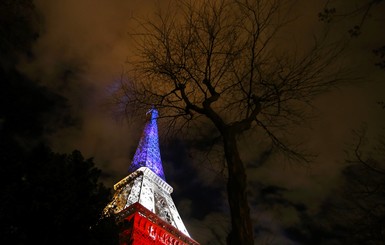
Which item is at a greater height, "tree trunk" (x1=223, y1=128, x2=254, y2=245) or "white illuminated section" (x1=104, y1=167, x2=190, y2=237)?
"white illuminated section" (x1=104, y1=167, x2=190, y2=237)

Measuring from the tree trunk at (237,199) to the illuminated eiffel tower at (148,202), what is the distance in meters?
16.1

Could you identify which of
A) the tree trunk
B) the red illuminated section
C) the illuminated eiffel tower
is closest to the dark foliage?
the tree trunk

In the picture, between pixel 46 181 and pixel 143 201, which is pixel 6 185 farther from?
pixel 143 201

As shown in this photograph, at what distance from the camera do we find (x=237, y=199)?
4328mm

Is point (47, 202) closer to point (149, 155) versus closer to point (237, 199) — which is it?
point (237, 199)

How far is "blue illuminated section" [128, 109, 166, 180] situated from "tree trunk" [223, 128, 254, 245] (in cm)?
2774

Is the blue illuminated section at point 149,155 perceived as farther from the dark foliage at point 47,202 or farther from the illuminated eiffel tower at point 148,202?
the dark foliage at point 47,202

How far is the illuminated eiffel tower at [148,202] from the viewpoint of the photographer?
22.8 meters

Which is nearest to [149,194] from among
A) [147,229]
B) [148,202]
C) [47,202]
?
[148,202]

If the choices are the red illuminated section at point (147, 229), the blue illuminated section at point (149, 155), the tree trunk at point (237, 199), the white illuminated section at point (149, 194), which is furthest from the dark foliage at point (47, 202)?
the blue illuminated section at point (149, 155)

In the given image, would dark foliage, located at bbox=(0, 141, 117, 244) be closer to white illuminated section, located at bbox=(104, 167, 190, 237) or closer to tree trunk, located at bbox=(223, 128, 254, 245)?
tree trunk, located at bbox=(223, 128, 254, 245)

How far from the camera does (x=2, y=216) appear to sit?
6.52m

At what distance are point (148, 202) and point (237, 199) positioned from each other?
24745 mm

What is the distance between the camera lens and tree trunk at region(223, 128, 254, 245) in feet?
13.3
